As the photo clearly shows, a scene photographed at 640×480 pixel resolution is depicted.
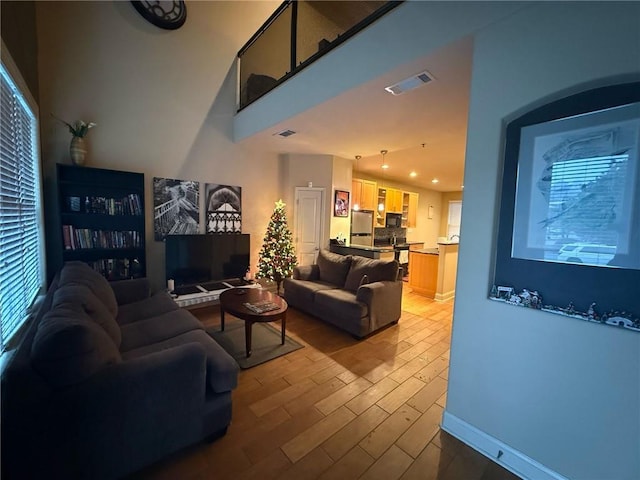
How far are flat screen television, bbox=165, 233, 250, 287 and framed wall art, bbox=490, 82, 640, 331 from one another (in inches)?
140

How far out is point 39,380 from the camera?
3.58 feet

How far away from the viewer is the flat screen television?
12.1 ft

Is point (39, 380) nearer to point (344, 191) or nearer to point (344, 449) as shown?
point (344, 449)

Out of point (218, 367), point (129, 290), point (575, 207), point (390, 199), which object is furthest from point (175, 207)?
point (390, 199)

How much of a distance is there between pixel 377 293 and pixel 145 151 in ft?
11.9

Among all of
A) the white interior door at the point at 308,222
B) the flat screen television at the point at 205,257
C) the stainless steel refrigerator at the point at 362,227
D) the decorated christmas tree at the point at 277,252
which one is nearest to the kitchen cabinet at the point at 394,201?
the stainless steel refrigerator at the point at 362,227

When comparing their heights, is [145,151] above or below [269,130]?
below

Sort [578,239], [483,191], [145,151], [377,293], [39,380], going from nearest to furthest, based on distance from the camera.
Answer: [39,380], [578,239], [483,191], [377,293], [145,151]

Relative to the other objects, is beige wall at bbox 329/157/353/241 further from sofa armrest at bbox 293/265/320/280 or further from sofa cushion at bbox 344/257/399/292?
sofa cushion at bbox 344/257/399/292

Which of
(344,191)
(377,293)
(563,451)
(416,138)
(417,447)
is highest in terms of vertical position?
(416,138)

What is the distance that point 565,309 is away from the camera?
1.36m

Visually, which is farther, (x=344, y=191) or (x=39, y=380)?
(x=344, y=191)

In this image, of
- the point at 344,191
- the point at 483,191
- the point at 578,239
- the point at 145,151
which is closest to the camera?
the point at 578,239

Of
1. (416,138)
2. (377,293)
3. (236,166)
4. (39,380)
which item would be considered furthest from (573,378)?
(236,166)
